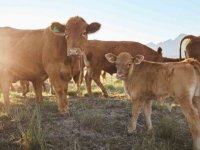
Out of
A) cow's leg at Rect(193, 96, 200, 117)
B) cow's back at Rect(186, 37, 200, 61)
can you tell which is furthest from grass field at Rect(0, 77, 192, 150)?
cow's back at Rect(186, 37, 200, 61)

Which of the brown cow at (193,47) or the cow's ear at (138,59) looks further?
the brown cow at (193,47)

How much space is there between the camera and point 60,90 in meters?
9.19

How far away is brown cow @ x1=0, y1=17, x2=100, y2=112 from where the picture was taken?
8.98 metres

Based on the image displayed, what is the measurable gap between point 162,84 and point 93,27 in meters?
2.89

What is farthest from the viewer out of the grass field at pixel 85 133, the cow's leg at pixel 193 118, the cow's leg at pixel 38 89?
the cow's leg at pixel 38 89

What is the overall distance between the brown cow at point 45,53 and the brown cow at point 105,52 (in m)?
3.75

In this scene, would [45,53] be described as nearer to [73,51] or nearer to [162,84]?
[73,51]

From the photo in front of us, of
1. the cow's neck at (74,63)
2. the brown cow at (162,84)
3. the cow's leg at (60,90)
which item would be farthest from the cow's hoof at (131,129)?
the cow's neck at (74,63)

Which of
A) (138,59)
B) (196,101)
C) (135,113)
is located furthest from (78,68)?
(196,101)

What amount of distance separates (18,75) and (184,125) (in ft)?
14.5

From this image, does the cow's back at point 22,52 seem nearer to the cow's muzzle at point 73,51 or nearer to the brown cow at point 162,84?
the cow's muzzle at point 73,51

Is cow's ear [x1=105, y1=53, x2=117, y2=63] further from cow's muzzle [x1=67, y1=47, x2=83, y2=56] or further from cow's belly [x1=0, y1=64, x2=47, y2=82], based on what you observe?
cow's belly [x1=0, y1=64, x2=47, y2=82]

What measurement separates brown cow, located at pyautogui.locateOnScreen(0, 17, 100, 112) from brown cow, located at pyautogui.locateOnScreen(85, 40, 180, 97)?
375 centimetres

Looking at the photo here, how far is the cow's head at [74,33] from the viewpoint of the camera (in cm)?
864
